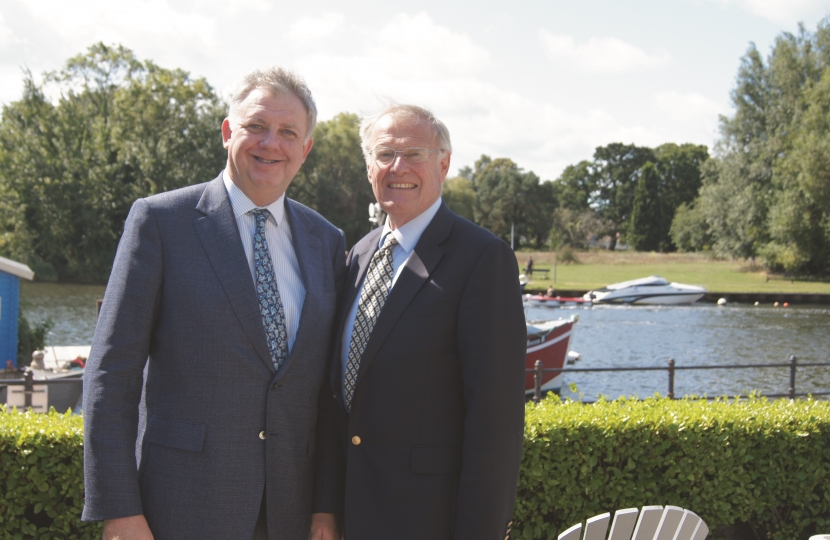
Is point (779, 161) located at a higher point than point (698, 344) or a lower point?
higher

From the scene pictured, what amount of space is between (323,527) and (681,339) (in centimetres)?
2644

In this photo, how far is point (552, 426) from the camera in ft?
15.0

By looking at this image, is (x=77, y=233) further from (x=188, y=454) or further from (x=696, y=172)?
(x=696, y=172)

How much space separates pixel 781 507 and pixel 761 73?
148 feet

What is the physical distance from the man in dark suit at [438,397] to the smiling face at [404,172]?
0.19 ft

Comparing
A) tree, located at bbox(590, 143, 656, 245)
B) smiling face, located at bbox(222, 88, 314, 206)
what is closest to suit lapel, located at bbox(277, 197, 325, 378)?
→ smiling face, located at bbox(222, 88, 314, 206)

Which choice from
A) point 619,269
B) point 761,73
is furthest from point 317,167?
point 761,73

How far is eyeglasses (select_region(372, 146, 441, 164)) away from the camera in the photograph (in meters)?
2.71

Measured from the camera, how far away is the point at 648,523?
3111mm

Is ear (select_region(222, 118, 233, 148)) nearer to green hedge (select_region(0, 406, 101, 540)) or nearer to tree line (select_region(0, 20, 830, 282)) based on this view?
green hedge (select_region(0, 406, 101, 540))

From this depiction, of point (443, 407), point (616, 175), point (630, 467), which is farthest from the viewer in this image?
point (616, 175)

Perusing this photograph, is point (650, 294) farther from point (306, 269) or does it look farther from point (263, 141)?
point (263, 141)

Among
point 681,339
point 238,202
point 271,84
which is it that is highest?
point 271,84

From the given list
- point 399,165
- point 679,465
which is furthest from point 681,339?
point 399,165
